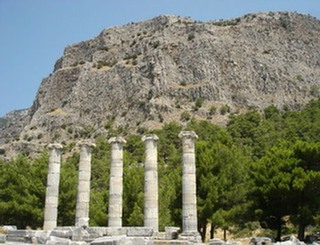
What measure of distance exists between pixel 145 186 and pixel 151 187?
39 centimetres

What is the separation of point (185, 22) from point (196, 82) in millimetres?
25299

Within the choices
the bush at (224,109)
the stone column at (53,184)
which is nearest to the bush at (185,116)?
the bush at (224,109)

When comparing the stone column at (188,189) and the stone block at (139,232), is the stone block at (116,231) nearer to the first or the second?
the stone block at (139,232)

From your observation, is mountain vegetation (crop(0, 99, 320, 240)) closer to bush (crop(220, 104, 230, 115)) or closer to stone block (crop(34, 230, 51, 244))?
stone block (crop(34, 230, 51, 244))

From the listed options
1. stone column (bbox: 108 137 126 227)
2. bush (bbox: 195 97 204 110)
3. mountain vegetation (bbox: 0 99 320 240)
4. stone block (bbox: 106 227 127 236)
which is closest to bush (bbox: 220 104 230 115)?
bush (bbox: 195 97 204 110)

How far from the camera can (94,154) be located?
7075 centimetres

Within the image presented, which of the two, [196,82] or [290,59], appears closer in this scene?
[196,82]

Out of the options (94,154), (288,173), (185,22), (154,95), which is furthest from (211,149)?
(185,22)

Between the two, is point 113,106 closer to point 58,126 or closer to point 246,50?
point 58,126

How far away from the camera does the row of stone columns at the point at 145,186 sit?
27.0 m

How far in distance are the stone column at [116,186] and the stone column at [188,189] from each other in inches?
157

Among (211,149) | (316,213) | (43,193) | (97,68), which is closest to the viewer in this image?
(316,213)

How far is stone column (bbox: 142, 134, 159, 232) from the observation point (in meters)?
27.5

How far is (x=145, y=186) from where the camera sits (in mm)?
28125
